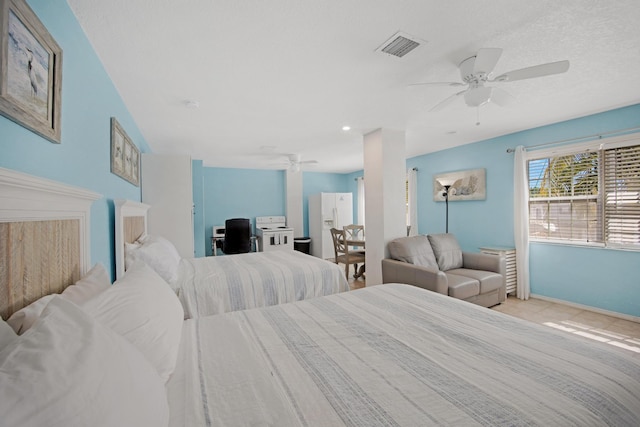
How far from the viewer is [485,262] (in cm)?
Result: 353

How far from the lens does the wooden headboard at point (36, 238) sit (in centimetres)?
79

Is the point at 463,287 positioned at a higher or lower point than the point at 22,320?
lower

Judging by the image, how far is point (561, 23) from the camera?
163cm

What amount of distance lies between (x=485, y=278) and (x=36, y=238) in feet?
12.4

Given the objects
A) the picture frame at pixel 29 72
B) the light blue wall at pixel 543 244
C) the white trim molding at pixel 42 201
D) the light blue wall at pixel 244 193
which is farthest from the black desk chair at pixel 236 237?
the picture frame at pixel 29 72

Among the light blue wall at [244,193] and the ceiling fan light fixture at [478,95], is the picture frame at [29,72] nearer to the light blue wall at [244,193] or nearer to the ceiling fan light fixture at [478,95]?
the ceiling fan light fixture at [478,95]

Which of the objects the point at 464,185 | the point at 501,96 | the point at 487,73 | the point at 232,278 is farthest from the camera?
the point at 464,185

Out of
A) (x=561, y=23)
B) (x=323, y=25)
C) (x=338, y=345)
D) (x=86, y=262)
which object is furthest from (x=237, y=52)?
(x=561, y=23)

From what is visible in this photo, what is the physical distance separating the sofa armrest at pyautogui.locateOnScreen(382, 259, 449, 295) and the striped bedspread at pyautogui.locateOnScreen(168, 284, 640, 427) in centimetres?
131

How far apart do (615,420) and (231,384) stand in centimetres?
118

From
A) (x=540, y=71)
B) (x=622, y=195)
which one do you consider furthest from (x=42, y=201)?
(x=622, y=195)

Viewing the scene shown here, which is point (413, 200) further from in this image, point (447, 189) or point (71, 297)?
point (71, 297)

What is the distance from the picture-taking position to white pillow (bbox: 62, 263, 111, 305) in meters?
1.02

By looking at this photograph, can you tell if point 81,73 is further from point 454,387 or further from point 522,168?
point 522,168
